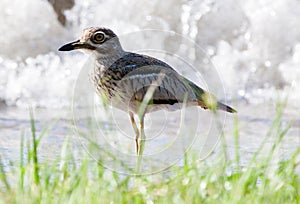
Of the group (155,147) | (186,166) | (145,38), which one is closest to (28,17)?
(145,38)

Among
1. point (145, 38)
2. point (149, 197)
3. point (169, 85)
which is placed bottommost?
point (149, 197)

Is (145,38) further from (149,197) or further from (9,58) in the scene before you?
(149,197)

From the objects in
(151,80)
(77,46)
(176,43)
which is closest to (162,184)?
(151,80)

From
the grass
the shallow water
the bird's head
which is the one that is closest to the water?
the shallow water

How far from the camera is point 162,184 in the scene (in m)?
4.01

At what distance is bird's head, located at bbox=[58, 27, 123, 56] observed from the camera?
4809 millimetres

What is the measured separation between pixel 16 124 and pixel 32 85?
67.9 inches

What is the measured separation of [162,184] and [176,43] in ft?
19.4

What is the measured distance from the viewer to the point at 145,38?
8.09 m

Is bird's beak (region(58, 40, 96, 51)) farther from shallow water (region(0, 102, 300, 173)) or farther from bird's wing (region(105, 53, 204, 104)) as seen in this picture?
shallow water (region(0, 102, 300, 173))

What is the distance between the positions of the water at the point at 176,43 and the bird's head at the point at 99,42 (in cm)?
297

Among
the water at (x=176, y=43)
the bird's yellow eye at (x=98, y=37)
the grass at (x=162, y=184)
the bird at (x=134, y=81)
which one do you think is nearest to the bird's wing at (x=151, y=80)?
the bird at (x=134, y=81)

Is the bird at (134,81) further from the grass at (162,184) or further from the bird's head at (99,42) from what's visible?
the grass at (162,184)

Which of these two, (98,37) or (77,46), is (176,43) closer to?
(98,37)
